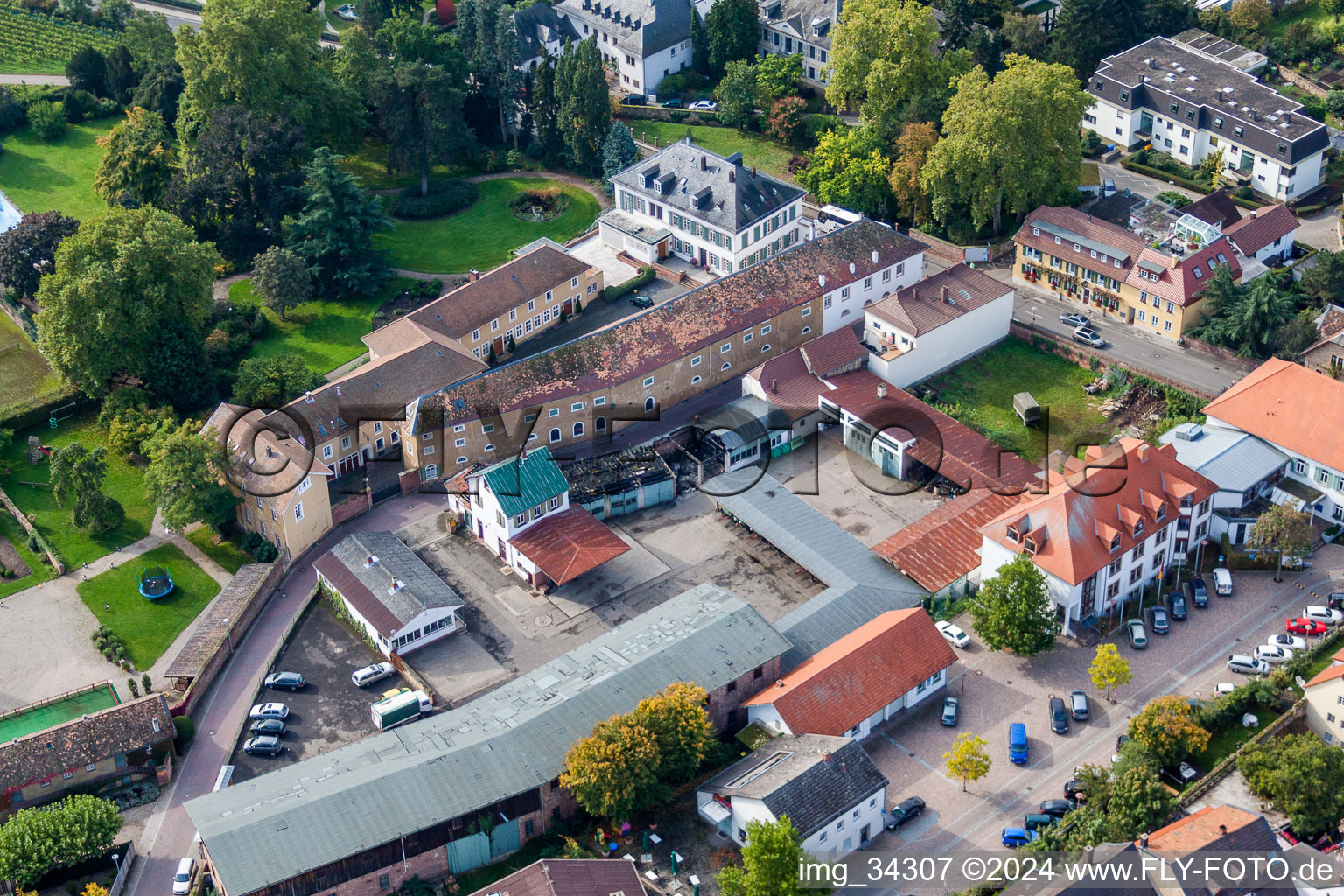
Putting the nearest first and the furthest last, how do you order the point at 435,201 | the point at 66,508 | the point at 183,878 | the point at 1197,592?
the point at 183,878 → the point at 1197,592 → the point at 66,508 → the point at 435,201

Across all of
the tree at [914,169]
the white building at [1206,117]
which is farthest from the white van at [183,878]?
the white building at [1206,117]

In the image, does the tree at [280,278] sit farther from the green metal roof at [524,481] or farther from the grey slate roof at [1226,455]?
the grey slate roof at [1226,455]

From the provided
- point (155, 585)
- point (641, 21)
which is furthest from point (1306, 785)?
point (641, 21)

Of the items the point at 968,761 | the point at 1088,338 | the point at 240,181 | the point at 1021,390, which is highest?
the point at 240,181

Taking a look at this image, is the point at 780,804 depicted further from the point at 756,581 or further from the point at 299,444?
the point at 299,444

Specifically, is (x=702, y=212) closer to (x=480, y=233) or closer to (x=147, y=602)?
(x=480, y=233)

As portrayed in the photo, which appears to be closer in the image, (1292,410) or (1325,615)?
(1325,615)
